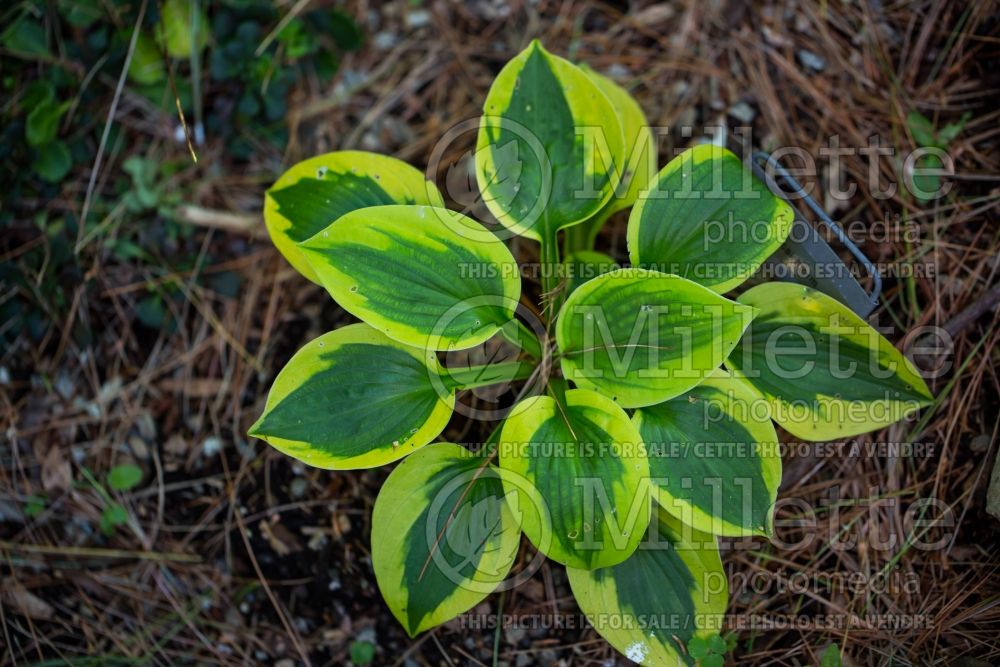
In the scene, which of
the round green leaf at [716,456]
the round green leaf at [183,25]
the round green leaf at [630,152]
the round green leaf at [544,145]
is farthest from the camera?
the round green leaf at [183,25]

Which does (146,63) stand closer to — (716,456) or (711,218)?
(711,218)

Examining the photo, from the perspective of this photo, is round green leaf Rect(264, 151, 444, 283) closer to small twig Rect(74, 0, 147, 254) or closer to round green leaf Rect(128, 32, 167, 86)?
small twig Rect(74, 0, 147, 254)

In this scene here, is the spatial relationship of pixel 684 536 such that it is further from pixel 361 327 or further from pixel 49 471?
pixel 49 471

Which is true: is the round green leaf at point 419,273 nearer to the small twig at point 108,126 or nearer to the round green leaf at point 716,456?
the round green leaf at point 716,456

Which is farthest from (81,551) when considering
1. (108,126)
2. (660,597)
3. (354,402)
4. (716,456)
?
(716,456)

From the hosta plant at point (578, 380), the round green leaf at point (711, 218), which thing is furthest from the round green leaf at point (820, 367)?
the round green leaf at point (711, 218)
